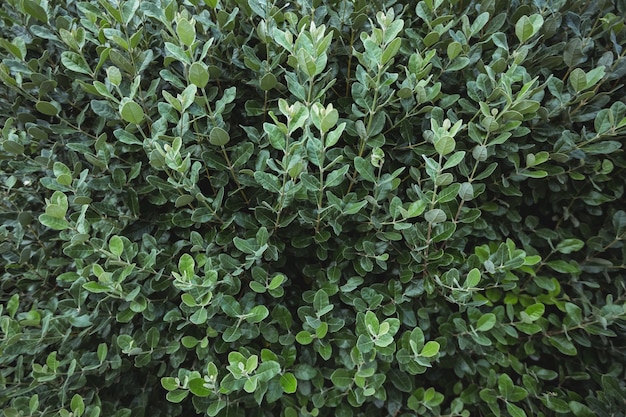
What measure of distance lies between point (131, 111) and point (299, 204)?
0.62 m

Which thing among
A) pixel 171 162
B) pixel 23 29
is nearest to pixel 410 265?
pixel 171 162

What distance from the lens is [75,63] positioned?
1.42m

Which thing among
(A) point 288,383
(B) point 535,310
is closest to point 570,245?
(B) point 535,310

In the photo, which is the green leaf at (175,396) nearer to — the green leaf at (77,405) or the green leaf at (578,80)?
the green leaf at (77,405)

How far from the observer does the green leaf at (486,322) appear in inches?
57.1

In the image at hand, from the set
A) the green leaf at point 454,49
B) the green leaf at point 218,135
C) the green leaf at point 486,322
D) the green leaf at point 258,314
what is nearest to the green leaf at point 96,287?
the green leaf at point 258,314

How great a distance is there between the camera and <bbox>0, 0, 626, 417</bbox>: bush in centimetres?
132

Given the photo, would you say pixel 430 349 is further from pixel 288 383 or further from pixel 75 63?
pixel 75 63

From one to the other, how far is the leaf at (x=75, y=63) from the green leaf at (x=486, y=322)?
1587mm

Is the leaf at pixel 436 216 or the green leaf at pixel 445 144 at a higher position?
the green leaf at pixel 445 144

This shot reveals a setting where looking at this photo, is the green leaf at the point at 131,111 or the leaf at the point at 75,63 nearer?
the green leaf at the point at 131,111

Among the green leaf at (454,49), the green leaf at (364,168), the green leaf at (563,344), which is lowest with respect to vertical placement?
the green leaf at (563,344)

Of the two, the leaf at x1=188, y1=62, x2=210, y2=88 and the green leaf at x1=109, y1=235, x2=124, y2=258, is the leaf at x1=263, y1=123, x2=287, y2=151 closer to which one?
the leaf at x1=188, y1=62, x2=210, y2=88

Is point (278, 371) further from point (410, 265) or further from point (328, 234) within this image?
point (410, 265)
